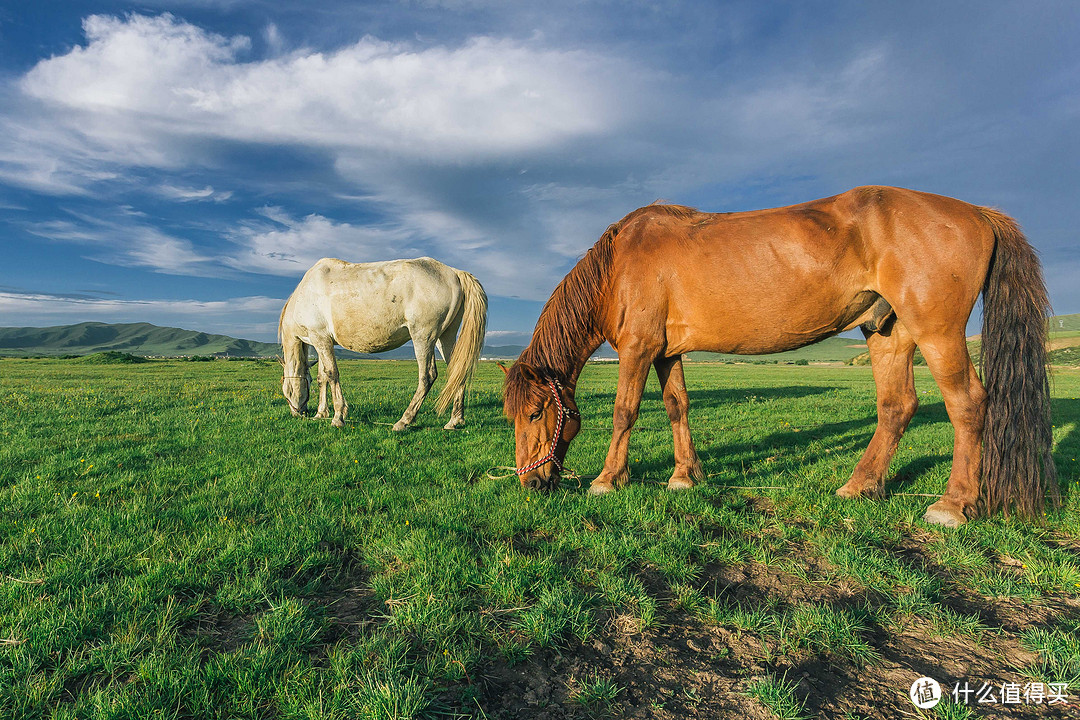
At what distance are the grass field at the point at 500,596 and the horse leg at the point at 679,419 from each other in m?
0.36

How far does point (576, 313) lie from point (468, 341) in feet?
13.5

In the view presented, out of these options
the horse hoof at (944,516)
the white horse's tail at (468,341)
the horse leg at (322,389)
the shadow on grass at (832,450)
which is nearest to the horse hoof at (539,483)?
the shadow on grass at (832,450)

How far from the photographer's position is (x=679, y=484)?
5090 mm

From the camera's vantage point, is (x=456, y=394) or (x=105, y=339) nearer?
(x=456, y=394)

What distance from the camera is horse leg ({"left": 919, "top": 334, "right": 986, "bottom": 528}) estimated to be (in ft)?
13.4

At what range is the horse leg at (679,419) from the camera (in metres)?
5.29

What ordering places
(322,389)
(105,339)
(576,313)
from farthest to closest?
(105,339) < (322,389) < (576,313)

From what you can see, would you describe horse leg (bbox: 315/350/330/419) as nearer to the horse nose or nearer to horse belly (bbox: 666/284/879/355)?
the horse nose

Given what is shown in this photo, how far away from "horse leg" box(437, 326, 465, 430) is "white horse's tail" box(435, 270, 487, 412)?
0.13 metres

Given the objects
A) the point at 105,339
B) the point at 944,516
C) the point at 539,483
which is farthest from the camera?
the point at 105,339

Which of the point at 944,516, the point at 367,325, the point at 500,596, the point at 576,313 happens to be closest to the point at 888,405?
the point at 944,516

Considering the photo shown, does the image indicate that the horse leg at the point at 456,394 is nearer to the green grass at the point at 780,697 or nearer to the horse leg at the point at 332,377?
the horse leg at the point at 332,377

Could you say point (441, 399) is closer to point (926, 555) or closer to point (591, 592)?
point (591, 592)

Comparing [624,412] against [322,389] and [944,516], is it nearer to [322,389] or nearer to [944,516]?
[944,516]
